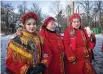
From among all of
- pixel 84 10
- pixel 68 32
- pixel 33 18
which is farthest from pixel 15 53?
pixel 84 10

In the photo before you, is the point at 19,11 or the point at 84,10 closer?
the point at 84,10

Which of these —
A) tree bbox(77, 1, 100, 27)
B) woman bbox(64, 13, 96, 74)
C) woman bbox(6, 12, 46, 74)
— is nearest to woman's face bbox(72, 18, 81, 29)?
woman bbox(64, 13, 96, 74)

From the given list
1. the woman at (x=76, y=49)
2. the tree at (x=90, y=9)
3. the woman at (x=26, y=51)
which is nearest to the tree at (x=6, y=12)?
the tree at (x=90, y=9)

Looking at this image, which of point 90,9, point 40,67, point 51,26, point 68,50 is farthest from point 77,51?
point 90,9

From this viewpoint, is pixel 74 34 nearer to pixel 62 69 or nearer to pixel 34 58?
pixel 62 69

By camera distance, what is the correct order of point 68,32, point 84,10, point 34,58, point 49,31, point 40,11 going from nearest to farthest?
point 34,58, point 49,31, point 68,32, point 84,10, point 40,11

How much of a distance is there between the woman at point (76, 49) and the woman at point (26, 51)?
1.51 m

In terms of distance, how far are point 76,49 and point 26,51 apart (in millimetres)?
1860

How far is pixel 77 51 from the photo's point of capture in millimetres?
5492

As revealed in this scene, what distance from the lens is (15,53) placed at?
12.3 ft

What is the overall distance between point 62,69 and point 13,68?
6.27 ft

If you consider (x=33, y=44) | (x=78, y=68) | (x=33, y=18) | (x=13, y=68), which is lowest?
(x=78, y=68)

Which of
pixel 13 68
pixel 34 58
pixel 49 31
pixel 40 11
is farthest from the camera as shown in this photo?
pixel 40 11

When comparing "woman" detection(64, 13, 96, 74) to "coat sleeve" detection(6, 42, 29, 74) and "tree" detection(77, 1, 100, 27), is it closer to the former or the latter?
"coat sleeve" detection(6, 42, 29, 74)
